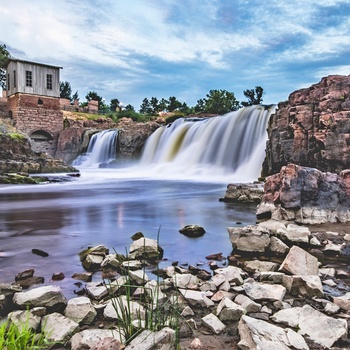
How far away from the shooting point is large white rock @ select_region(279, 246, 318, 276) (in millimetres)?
3697

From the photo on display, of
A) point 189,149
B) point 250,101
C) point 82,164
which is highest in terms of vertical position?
point 250,101

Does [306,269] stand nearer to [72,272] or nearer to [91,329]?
[91,329]

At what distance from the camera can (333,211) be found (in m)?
6.59

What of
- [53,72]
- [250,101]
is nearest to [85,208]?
[53,72]

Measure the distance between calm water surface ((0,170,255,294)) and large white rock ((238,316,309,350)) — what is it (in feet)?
5.82

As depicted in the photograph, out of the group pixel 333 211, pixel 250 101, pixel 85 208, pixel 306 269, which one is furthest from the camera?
pixel 250 101

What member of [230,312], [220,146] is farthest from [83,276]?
[220,146]

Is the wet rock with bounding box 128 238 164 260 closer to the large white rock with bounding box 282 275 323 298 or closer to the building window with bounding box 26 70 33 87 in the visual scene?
the large white rock with bounding box 282 275 323 298

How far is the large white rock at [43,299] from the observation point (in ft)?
9.14

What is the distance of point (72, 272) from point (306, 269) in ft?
8.91

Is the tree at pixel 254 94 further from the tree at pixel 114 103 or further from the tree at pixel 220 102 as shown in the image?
the tree at pixel 114 103

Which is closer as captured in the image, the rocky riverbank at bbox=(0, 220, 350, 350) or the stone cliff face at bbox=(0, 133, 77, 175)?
the rocky riverbank at bbox=(0, 220, 350, 350)

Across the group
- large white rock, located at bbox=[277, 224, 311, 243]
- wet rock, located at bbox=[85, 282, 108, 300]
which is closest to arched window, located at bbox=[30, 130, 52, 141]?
large white rock, located at bbox=[277, 224, 311, 243]

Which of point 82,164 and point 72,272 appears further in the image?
point 82,164
